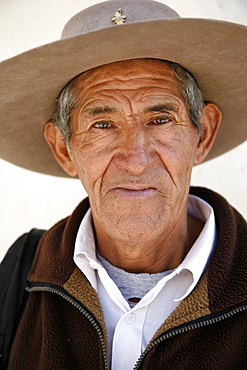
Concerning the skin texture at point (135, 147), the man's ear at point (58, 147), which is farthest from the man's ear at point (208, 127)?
the man's ear at point (58, 147)

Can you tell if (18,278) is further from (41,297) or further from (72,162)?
(72,162)

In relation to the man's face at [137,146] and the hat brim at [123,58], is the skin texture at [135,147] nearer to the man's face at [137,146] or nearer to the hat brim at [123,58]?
the man's face at [137,146]

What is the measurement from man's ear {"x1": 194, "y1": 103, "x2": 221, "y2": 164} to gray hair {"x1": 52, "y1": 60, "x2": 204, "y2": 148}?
0.10m

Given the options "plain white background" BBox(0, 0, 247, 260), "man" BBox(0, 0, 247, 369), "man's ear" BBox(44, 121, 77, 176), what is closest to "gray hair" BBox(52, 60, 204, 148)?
"man" BBox(0, 0, 247, 369)

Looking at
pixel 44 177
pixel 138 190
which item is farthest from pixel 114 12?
pixel 44 177

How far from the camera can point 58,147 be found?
2.49 m

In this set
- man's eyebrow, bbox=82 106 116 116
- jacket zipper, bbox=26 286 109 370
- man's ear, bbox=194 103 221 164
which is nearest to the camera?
jacket zipper, bbox=26 286 109 370

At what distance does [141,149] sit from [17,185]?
168 cm

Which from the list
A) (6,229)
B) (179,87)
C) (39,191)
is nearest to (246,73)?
(179,87)

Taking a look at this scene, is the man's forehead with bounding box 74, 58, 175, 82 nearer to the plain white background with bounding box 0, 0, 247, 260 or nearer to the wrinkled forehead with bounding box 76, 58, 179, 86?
the wrinkled forehead with bounding box 76, 58, 179, 86

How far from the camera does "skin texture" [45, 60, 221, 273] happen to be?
2057 mm

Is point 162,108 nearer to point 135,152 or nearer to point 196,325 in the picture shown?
point 135,152

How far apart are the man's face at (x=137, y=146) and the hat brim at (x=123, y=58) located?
Answer: 110 mm

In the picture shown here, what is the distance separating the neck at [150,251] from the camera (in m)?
2.28
